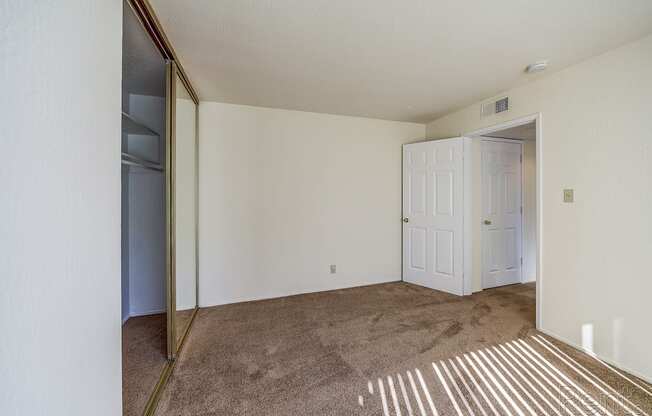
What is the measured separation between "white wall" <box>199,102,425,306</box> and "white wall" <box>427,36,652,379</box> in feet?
6.12

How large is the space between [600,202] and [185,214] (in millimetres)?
3589

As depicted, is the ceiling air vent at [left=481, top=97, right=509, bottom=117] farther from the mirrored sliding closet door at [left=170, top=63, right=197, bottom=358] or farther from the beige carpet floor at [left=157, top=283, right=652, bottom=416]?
the mirrored sliding closet door at [left=170, top=63, right=197, bottom=358]

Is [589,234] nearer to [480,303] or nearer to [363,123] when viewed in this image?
[480,303]

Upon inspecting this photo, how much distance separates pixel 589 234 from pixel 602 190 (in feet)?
1.18

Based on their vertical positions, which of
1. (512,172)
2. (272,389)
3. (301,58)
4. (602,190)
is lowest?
(272,389)

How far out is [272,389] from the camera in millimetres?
1776

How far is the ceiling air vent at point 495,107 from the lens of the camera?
2.93m

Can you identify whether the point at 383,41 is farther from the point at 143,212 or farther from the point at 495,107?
the point at 143,212

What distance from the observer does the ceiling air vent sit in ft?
9.60

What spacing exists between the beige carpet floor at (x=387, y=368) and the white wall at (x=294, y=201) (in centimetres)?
55

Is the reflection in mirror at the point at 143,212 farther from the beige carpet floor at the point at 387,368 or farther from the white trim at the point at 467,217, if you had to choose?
the white trim at the point at 467,217
